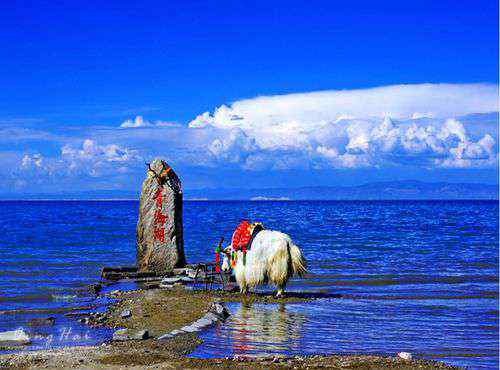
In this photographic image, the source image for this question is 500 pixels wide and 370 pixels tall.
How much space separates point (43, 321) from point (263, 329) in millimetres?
4491

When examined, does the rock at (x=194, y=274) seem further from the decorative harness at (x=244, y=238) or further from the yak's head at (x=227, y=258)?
the decorative harness at (x=244, y=238)

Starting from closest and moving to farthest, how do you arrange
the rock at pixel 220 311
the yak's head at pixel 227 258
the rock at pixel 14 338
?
the rock at pixel 14 338, the rock at pixel 220 311, the yak's head at pixel 227 258

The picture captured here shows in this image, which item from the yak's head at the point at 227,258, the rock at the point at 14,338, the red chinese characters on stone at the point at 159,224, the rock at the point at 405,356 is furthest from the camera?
the red chinese characters on stone at the point at 159,224

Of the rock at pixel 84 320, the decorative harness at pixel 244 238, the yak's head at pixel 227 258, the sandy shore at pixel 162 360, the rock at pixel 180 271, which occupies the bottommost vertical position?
the rock at pixel 84 320

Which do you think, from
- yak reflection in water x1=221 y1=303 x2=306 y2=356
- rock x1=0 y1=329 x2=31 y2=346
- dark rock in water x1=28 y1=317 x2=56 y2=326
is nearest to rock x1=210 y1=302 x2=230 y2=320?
yak reflection in water x1=221 y1=303 x2=306 y2=356

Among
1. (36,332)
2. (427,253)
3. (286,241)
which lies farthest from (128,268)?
(427,253)

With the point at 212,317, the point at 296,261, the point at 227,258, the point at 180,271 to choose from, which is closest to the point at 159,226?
the point at 180,271

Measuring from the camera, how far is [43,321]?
1330 centimetres

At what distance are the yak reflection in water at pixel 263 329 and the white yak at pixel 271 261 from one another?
3.56 feet

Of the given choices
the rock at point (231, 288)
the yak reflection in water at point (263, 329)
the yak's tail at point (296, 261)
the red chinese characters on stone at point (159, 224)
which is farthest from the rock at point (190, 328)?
the red chinese characters on stone at point (159, 224)

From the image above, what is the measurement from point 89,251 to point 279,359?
22237 mm

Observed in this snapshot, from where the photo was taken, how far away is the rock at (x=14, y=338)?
11.0 meters

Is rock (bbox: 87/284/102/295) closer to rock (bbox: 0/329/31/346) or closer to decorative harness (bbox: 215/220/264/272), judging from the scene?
decorative harness (bbox: 215/220/264/272)

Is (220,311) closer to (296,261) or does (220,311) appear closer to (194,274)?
(296,261)
